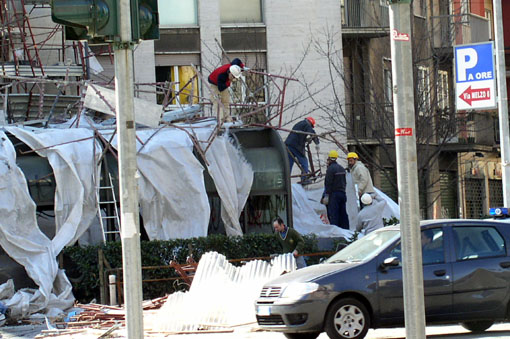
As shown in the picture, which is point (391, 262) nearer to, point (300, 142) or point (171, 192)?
point (171, 192)

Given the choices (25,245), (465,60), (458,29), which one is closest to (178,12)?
(458,29)

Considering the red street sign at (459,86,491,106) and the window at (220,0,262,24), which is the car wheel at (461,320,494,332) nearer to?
the red street sign at (459,86,491,106)

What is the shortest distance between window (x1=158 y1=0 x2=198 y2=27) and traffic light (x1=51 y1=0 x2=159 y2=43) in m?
23.5

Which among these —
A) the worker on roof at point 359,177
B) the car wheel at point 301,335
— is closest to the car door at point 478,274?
the car wheel at point 301,335

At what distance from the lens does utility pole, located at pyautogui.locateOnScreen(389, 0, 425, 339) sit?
21.1 ft

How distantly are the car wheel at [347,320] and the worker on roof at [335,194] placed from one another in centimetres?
824

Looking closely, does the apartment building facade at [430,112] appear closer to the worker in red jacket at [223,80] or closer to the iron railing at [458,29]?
the iron railing at [458,29]

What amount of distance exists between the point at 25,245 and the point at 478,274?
914 centimetres

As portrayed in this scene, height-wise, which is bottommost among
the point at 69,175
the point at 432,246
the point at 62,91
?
the point at 432,246

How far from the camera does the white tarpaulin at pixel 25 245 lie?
17.8m

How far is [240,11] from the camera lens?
31.6 metres

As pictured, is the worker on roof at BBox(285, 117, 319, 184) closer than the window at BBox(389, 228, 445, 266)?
No

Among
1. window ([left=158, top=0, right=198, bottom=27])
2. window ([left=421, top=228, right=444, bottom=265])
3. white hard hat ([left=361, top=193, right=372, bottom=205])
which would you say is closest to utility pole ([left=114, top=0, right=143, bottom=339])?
window ([left=421, top=228, right=444, bottom=265])

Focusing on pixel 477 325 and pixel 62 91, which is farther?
pixel 62 91
